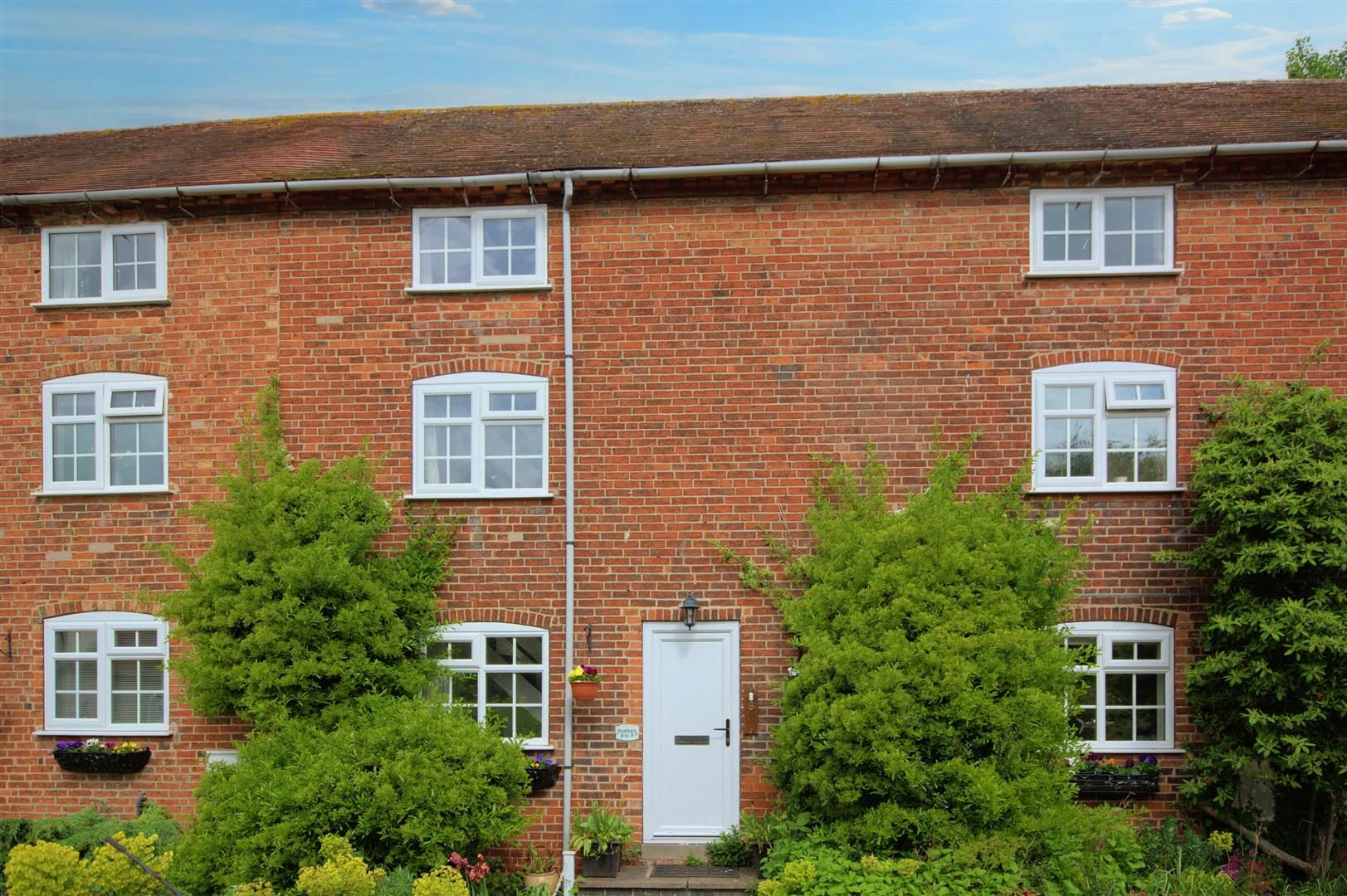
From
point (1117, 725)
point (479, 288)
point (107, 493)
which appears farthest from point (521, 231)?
point (1117, 725)

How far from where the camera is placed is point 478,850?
9.87 m

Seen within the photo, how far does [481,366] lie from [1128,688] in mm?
7428

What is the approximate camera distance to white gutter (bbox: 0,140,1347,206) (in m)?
10.6

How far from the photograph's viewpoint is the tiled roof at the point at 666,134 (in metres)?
11.5

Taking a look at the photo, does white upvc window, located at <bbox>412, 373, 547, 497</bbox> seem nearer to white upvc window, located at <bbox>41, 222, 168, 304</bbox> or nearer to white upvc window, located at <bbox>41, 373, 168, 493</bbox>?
white upvc window, located at <bbox>41, 373, 168, 493</bbox>

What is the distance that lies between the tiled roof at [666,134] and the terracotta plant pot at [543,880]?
7118 millimetres

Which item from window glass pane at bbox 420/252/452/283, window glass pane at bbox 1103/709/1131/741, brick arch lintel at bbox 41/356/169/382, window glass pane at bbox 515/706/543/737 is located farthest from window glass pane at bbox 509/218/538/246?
window glass pane at bbox 1103/709/1131/741

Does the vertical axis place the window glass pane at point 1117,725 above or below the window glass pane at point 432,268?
below

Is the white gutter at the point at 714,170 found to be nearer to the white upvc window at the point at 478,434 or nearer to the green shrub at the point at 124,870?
the white upvc window at the point at 478,434

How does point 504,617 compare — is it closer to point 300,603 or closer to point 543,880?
point 300,603

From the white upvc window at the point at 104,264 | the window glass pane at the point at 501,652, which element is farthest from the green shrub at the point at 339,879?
the white upvc window at the point at 104,264

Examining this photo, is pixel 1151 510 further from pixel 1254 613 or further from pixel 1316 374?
pixel 1316 374

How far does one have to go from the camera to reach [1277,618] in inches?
380

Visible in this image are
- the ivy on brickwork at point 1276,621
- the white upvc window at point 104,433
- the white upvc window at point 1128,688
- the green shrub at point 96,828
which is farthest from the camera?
the white upvc window at point 104,433
